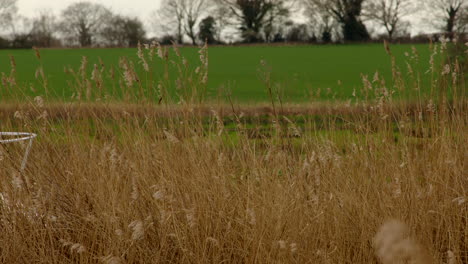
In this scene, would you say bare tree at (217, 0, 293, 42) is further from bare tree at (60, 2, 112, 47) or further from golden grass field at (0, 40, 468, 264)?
golden grass field at (0, 40, 468, 264)

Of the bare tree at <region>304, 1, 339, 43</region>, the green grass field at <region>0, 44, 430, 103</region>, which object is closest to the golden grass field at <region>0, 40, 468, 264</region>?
the green grass field at <region>0, 44, 430, 103</region>

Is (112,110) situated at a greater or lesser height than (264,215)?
greater

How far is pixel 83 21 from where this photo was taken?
1861 inches

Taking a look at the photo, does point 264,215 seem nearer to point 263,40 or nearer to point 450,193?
point 450,193

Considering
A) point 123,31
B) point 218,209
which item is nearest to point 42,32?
point 123,31

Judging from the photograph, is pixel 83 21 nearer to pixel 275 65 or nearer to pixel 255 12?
pixel 255 12

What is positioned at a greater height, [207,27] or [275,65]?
[207,27]

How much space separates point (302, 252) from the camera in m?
2.70

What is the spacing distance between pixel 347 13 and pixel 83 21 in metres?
22.7

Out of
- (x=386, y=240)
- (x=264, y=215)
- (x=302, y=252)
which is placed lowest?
(x=302, y=252)

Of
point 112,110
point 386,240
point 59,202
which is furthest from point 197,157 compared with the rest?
point 386,240

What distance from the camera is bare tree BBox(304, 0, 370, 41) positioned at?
3812 centimetres

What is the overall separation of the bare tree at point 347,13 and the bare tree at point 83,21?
17333mm

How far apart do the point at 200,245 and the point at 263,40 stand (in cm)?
3710
